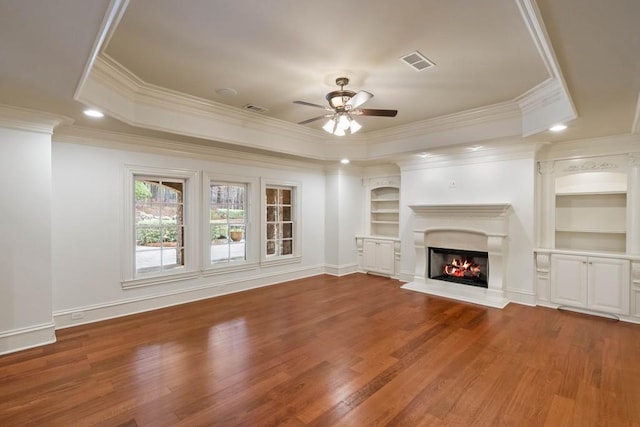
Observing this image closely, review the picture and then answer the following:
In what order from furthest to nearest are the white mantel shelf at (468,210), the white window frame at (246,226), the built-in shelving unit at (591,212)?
the white window frame at (246,226)
the white mantel shelf at (468,210)
the built-in shelving unit at (591,212)

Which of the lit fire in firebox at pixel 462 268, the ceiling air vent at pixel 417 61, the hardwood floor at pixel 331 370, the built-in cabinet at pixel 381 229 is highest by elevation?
the ceiling air vent at pixel 417 61

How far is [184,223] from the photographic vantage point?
16.6 feet

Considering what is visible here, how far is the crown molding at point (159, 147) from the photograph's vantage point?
3967 mm

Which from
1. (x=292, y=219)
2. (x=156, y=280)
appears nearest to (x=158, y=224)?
(x=156, y=280)

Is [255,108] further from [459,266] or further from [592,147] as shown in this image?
[592,147]

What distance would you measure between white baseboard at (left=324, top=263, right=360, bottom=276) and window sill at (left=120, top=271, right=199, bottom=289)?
9.83ft

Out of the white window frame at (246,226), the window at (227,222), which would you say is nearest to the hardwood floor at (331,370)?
the white window frame at (246,226)

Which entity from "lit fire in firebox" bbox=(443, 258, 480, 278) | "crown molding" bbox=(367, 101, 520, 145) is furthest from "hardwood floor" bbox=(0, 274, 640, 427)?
"crown molding" bbox=(367, 101, 520, 145)

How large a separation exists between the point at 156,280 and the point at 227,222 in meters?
1.49

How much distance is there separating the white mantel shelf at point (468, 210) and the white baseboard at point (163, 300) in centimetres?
282

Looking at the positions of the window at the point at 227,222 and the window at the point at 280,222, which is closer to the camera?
the window at the point at 227,222

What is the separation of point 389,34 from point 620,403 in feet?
11.5

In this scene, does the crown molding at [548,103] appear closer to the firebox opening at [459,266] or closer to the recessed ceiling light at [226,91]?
the firebox opening at [459,266]

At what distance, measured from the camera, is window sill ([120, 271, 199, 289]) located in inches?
175
